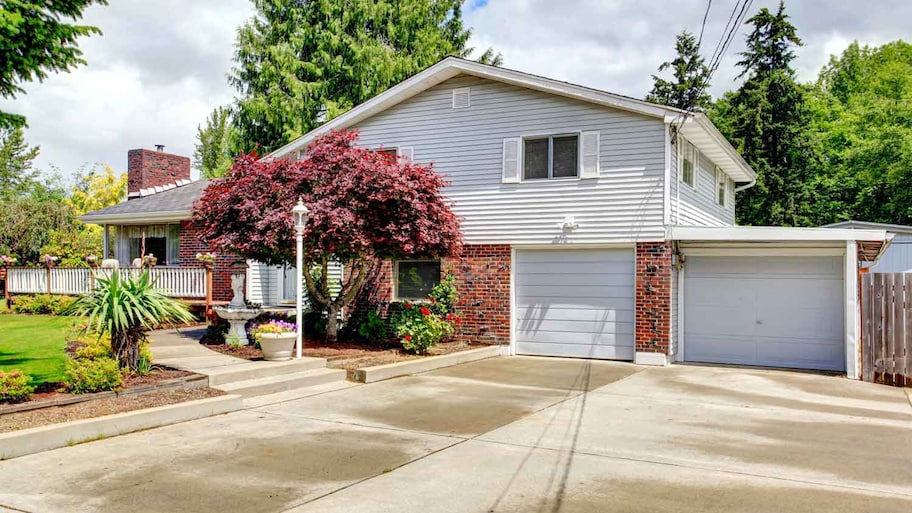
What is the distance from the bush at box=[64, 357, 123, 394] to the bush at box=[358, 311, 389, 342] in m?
6.57

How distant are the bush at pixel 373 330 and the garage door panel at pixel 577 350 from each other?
3.00 meters

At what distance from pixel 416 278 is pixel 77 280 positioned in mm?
11574

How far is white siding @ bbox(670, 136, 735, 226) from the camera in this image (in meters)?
13.7

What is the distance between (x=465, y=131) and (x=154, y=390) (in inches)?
358

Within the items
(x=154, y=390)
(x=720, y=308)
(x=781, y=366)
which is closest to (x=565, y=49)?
(x=720, y=308)

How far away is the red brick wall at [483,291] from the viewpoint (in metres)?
14.7

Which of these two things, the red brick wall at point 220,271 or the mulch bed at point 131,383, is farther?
the red brick wall at point 220,271

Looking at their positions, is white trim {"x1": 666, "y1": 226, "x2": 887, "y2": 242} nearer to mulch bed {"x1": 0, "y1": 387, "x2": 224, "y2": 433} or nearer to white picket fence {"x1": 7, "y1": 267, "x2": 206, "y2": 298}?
mulch bed {"x1": 0, "y1": 387, "x2": 224, "y2": 433}

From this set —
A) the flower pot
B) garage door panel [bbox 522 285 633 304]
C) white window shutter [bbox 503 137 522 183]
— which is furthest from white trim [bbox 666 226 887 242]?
the flower pot

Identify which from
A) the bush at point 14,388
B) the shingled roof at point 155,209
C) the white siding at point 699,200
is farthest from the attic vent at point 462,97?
the bush at point 14,388

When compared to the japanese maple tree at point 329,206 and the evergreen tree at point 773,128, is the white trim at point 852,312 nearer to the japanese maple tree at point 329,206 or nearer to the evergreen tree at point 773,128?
the japanese maple tree at point 329,206

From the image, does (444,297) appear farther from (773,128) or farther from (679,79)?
(679,79)

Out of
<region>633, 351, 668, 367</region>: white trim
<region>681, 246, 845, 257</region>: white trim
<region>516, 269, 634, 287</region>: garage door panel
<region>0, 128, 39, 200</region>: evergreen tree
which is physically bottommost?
<region>633, 351, 668, 367</region>: white trim

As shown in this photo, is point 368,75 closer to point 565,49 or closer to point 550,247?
point 565,49
